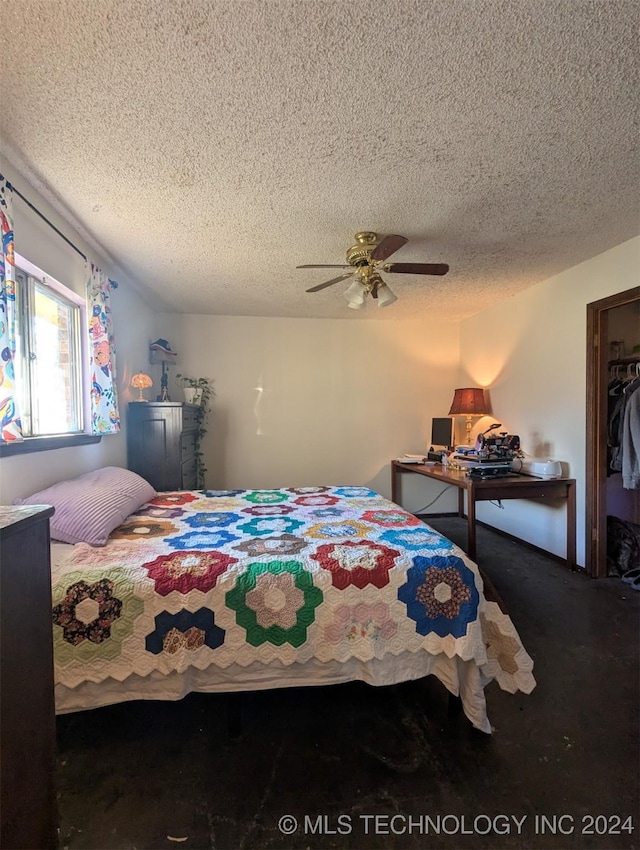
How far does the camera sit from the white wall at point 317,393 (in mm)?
3984

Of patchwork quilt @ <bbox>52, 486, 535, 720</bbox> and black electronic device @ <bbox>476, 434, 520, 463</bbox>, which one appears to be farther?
black electronic device @ <bbox>476, 434, 520, 463</bbox>

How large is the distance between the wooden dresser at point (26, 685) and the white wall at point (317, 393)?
10.4 feet

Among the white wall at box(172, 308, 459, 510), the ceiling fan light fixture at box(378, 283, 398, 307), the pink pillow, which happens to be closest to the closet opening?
the ceiling fan light fixture at box(378, 283, 398, 307)

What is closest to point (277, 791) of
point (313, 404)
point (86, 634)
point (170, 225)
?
point (86, 634)

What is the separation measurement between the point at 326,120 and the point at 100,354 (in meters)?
1.87

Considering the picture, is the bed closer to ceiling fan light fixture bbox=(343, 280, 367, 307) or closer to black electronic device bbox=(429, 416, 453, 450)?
ceiling fan light fixture bbox=(343, 280, 367, 307)

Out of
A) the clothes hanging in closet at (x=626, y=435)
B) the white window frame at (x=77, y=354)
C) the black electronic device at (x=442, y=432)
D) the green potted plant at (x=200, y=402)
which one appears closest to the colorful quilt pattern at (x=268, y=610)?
the white window frame at (x=77, y=354)

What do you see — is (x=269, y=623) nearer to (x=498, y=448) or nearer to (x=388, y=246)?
(x=388, y=246)

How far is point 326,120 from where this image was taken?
1.39 meters

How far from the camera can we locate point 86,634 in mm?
1255

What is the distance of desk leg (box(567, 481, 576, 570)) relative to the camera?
2.77 metres

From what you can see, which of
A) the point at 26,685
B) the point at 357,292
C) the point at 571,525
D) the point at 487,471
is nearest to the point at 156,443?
the point at 357,292

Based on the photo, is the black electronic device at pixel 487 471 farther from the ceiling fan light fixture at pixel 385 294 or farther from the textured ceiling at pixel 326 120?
the textured ceiling at pixel 326 120

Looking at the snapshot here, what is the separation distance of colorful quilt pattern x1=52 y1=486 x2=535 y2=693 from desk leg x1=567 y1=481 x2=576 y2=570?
1.78 metres
